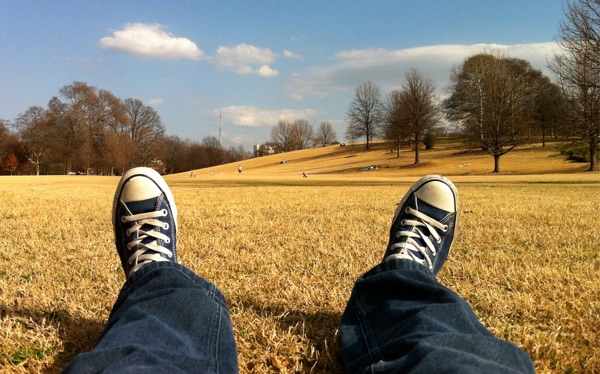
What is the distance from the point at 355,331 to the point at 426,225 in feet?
2.99

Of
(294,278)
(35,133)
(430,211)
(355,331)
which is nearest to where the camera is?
(355,331)

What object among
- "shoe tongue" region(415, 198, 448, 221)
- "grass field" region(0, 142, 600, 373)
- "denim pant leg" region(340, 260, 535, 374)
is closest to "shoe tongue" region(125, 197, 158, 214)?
"grass field" region(0, 142, 600, 373)

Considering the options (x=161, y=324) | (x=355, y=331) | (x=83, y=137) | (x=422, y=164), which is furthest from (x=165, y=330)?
(x=83, y=137)

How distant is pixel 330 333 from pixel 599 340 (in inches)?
44.4

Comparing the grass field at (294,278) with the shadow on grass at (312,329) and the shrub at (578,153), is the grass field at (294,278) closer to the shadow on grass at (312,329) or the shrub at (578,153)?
the shadow on grass at (312,329)

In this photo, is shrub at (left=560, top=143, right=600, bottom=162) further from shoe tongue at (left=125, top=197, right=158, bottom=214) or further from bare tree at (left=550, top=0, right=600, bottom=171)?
shoe tongue at (left=125, top=197, right=158, bottom=214)

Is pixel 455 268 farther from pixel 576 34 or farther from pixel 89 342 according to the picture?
pixel 576 34

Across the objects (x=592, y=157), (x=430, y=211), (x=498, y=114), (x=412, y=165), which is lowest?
(x=430, y=211)

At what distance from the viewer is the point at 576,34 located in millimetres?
18125

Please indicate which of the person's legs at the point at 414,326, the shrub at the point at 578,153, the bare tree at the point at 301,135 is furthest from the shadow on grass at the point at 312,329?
the bare tree at the point at 301,135

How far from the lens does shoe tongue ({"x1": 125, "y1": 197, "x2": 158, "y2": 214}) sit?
227cm

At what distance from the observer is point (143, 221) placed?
7.20ft

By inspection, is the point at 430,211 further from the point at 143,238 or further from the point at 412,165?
the point at 412,165

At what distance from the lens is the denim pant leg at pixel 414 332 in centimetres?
118
